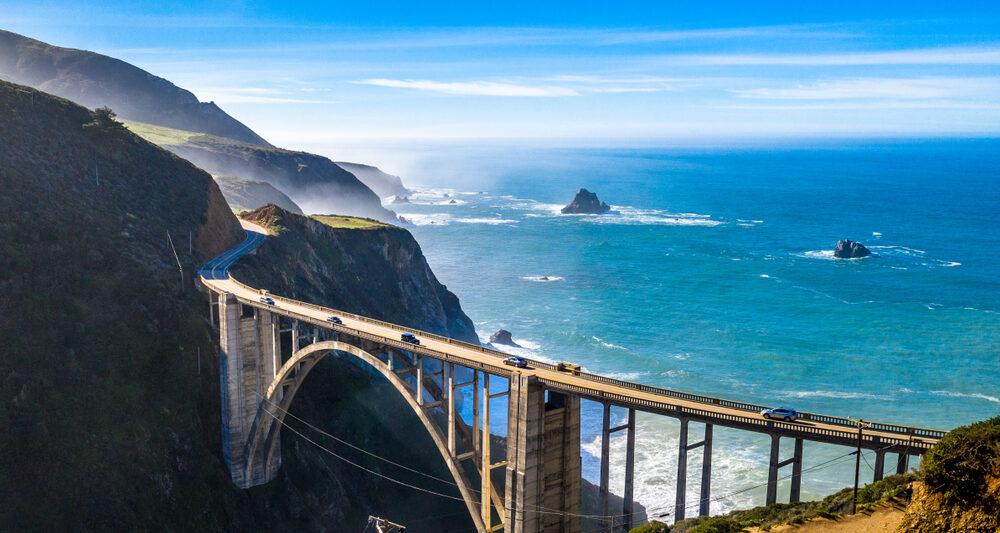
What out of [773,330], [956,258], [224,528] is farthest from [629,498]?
[956,258]

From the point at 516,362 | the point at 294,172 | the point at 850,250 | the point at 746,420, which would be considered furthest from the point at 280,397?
the point at 294,172

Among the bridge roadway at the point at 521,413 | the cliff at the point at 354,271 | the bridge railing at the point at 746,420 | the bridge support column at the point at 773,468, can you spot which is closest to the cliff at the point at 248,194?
the cliff at the point at 354,271

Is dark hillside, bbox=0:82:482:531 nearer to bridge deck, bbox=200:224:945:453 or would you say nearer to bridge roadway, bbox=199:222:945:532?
bridge roadway, bbox=199:222:945:532

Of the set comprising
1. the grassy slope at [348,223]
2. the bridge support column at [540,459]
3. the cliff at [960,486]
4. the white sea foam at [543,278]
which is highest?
the grassy slope at [348,223]

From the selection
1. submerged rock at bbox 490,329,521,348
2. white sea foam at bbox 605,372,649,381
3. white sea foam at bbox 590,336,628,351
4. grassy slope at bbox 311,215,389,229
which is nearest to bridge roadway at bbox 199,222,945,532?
white sea foam at bbox 605,372,649,381

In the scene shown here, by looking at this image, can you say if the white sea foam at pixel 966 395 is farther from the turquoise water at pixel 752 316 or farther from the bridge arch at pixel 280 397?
the bridge arch at pixel 280 397

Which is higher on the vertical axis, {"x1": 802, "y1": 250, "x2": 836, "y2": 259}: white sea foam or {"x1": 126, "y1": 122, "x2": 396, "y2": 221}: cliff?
{"x1": 126, "y1": 122, "x2": 396, "y2": 221}: cliff
